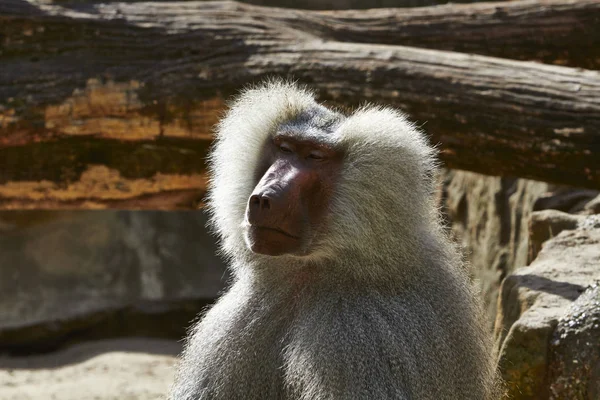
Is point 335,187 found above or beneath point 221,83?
above

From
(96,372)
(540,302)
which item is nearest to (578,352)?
(540,302)

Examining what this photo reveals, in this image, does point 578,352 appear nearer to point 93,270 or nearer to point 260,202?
point 260,202

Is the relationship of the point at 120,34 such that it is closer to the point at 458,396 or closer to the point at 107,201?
the point at 107,201

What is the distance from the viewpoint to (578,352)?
124 inches

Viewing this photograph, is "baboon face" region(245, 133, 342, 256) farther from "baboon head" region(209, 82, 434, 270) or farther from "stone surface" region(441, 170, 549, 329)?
"stone surface" region(441, 170, 549, 329)

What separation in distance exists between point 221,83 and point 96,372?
9.05 ft

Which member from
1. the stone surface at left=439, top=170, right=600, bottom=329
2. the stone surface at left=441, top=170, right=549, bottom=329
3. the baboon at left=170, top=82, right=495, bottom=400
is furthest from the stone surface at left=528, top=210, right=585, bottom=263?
the baboon at left=170, top=82, right=495, bottom=400

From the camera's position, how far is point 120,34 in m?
4.60

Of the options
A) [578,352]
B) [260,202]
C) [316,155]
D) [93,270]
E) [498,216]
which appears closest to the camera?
[260,202]

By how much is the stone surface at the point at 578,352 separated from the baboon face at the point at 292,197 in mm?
1040

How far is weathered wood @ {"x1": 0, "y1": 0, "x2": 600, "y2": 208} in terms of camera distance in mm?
4055

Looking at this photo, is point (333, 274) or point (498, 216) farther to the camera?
point (498, 216)

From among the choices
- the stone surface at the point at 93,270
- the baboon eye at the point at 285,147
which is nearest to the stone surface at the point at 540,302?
the baboon eye at the point at 285,147

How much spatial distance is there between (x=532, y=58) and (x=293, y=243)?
276 centimetres
